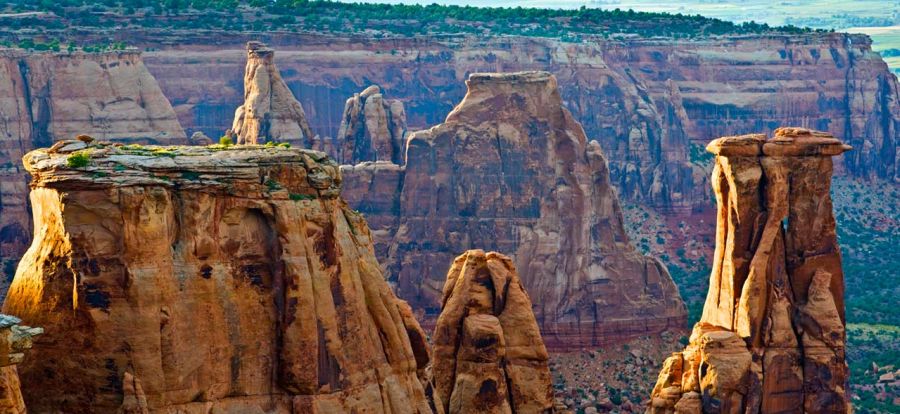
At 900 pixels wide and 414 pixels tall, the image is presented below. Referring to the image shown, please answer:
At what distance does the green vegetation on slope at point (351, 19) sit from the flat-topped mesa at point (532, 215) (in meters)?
37.4

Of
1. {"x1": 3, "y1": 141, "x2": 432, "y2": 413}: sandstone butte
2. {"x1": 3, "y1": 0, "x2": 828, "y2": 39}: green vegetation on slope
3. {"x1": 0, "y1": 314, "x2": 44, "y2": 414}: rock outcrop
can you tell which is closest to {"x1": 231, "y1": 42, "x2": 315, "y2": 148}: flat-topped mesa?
{"x1": 3, "y1": 0, "x2": 828, "y2": 39}: green vegetation on slope

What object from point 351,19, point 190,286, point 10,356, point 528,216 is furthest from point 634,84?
point 10,356

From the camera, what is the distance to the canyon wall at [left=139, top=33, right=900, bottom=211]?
145750 mm

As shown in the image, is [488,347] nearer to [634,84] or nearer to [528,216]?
[528,216]

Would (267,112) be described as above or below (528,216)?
above

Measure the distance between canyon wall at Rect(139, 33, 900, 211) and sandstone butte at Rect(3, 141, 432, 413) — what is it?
9300 cm

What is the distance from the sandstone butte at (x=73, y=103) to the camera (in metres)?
108

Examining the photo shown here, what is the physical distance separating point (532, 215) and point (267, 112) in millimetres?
18252

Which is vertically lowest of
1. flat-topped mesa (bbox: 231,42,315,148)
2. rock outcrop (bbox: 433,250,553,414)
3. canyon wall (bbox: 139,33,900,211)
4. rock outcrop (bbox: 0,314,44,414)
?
canyon wall (bbox: 139,33,900,211)

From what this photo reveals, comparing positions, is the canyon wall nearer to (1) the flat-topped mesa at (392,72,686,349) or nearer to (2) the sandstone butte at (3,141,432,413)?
(1) the flat-topped mesa at (392,72,686,349)

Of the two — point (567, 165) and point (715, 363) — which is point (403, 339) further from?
point (567, 165)

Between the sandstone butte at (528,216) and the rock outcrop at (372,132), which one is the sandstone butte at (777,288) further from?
the rock outcrop at (372,132)

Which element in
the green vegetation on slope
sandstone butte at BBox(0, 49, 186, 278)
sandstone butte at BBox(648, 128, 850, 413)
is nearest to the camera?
sandstone butte at BBox(648, 128, 850, 413)

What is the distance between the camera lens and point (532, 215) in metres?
106
